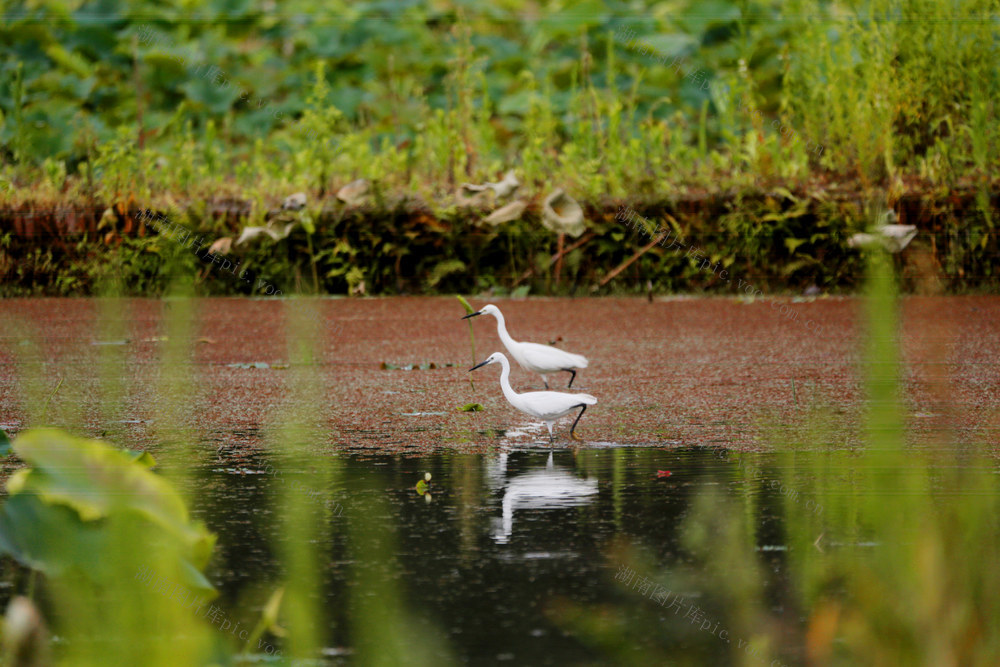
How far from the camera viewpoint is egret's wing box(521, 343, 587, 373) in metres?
4.94

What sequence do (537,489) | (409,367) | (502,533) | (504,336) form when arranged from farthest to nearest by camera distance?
(409,367), (504,336), (537,489), (502,533)

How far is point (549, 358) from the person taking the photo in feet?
16.2

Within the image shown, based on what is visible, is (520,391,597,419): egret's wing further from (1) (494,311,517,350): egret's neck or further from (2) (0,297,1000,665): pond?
(1) (494,311,517,350): egret's neck

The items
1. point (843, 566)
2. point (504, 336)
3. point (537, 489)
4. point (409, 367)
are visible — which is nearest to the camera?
point (843, 566)

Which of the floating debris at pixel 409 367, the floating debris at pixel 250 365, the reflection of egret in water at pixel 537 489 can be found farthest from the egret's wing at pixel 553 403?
the floating debris at pixel 250 365

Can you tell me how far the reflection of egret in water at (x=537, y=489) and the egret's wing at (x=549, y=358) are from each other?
107 cm

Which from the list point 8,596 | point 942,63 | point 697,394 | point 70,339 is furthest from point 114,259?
point 8,596

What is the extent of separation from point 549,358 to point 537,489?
4.67ft

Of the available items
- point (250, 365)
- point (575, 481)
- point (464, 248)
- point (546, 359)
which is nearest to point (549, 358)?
point (546, 359)

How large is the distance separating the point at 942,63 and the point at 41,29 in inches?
358

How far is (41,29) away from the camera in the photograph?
13484mm

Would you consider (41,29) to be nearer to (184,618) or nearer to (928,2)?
(928,2)

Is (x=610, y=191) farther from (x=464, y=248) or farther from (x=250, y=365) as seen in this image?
(x=250, y=365)

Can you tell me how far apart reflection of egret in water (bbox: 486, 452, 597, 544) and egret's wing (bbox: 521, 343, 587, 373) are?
42.0 inches
